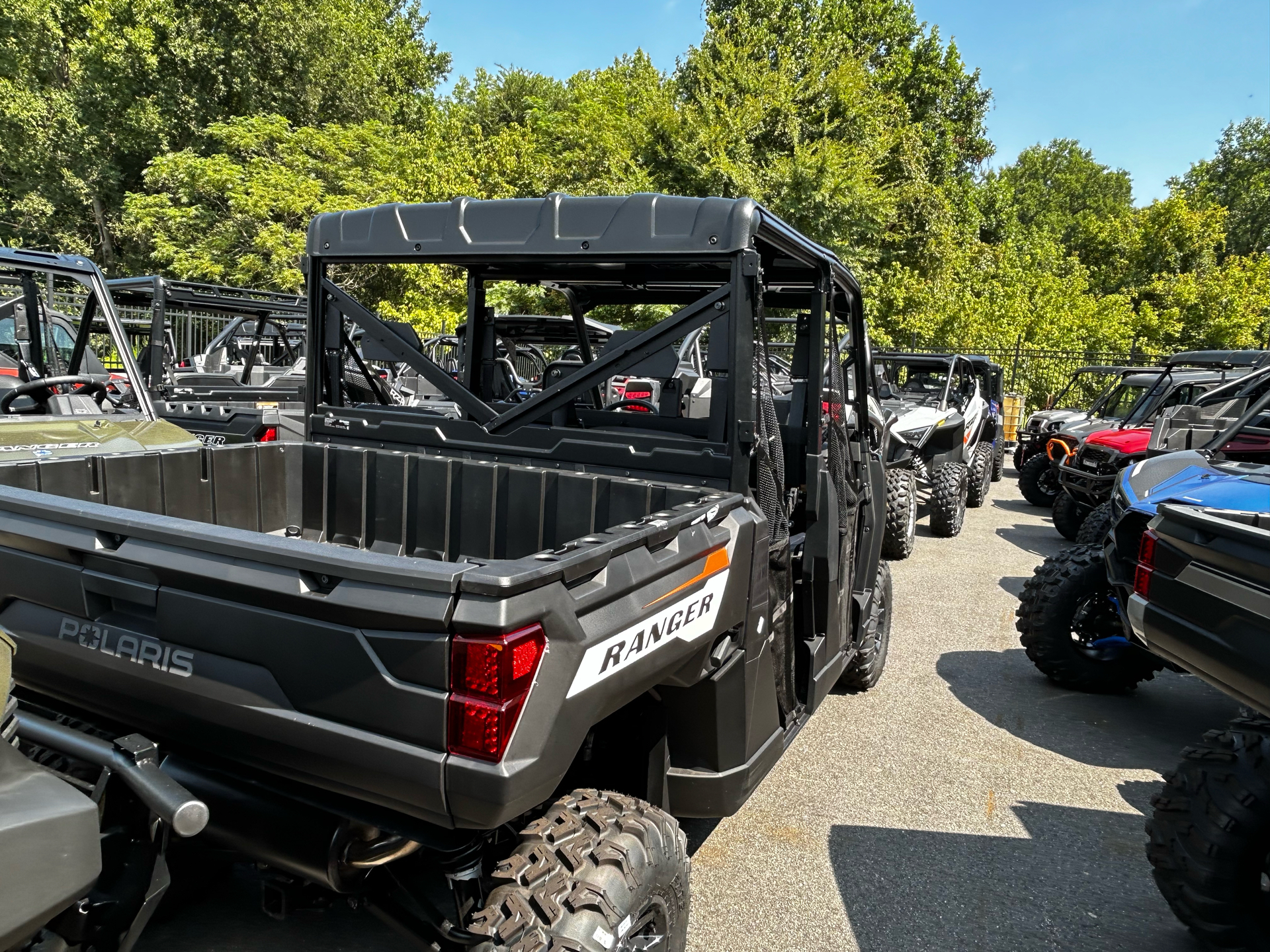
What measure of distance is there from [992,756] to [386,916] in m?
3.16

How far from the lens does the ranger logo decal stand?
1810mm

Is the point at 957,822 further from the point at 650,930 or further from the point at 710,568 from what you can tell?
the point at 710,568

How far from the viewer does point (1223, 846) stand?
8.36 ft

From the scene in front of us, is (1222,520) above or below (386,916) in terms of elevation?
above

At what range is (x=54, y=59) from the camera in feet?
82.0

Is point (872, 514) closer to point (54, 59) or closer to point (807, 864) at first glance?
point (807, 864)

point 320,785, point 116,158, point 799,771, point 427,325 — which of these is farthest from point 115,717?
point 116,158

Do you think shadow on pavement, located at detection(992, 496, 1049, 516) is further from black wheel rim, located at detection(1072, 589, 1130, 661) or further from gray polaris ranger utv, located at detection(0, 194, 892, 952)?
gray polaris ranger utv, located at detection(0, 194, 892, 952)

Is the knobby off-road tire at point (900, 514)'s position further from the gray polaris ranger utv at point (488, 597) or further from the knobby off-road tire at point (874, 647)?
the gray polaris ranger utv at point (488, 597)

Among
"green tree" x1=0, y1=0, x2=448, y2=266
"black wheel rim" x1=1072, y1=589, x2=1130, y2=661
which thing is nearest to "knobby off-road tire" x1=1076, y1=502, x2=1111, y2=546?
"black wheel rim" x1=1072, y1=589, x2=1130, y2=661

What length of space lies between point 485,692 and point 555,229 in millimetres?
1777

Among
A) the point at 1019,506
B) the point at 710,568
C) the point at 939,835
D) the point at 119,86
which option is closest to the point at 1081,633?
the point at 939,835

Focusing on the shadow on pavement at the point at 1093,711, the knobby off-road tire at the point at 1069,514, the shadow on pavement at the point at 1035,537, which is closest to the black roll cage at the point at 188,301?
the shadow on pavement at the point at 1093,711

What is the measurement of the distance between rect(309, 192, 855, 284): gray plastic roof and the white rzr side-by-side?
2.87m
